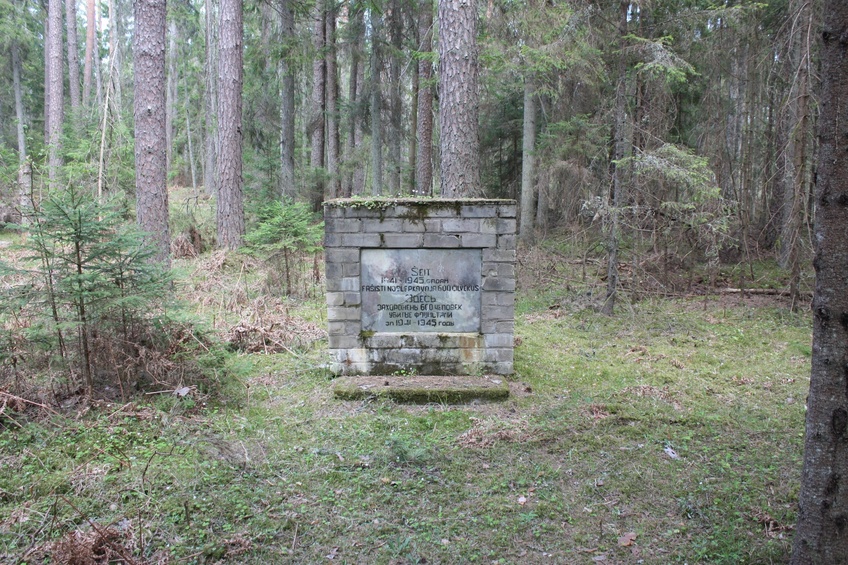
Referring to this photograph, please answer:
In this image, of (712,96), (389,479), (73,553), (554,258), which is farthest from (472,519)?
(712,96)

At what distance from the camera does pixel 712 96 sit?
13.8 m

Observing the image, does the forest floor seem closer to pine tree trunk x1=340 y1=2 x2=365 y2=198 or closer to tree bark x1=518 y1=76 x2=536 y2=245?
tree bark x1=518 y1=76 x2=536 y2=245

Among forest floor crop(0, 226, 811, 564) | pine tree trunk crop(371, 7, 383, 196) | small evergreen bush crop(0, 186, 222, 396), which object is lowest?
forest floor crop(0, 226, 811, 564)

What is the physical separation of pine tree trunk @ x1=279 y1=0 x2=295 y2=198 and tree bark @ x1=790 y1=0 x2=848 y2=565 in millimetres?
14342

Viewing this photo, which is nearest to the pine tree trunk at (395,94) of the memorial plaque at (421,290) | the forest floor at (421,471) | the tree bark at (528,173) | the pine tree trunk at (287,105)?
the pine tree trunk at (287,105)

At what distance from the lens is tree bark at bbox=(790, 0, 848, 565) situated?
8.22ft

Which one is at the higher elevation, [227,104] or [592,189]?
[227,104]

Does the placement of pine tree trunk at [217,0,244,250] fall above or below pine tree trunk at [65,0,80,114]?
below

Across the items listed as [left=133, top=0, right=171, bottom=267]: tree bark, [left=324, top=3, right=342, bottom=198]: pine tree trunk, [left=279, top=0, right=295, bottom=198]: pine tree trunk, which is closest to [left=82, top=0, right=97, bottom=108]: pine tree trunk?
[left=279, top=0, right=295, bottom=198]: pine tree trunk

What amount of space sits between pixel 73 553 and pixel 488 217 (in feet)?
15.0

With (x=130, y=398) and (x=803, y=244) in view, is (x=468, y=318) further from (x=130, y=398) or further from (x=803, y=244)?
(x=803, y=244)

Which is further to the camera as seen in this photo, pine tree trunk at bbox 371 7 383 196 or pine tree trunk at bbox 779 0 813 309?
pine tree trunk at bbox 371 7 383 196

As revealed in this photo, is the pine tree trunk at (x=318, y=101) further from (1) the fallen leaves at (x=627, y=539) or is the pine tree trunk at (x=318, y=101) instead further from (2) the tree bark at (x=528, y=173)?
(1) the fallen leaves at (x=627, y=539)

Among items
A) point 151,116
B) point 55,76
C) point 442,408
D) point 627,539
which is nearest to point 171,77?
point 55,76
